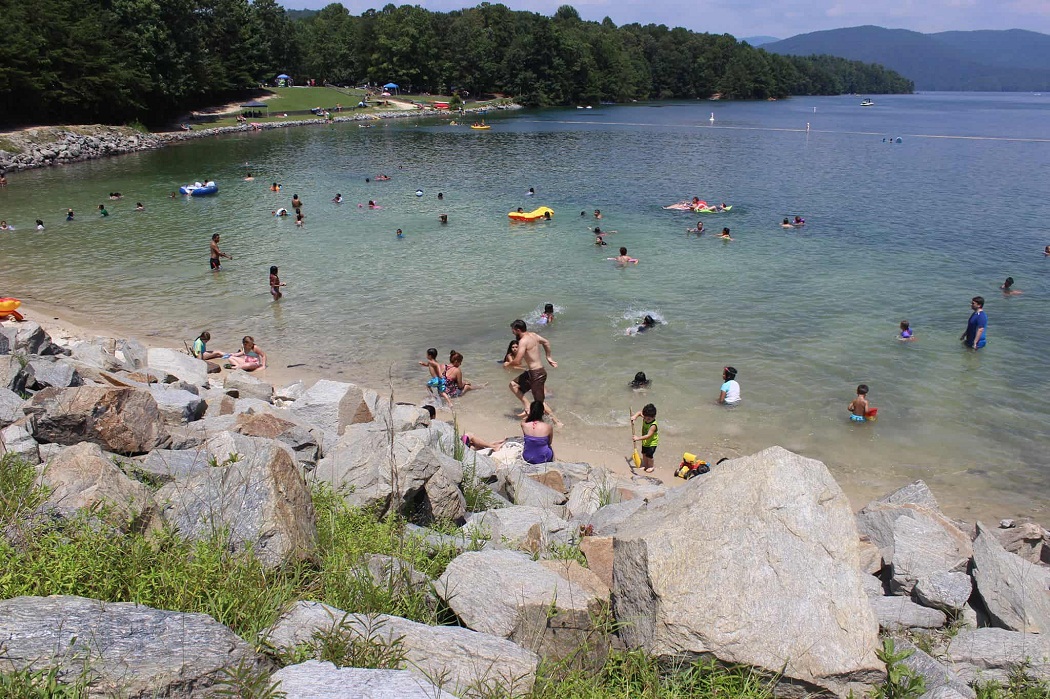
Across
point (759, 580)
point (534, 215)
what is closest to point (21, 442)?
point (759, 580)

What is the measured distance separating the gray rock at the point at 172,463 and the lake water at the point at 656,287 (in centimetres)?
777

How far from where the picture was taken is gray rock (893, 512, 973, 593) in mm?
7000

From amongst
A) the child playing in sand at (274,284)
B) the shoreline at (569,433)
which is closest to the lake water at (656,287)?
the shoreline at (569,433)

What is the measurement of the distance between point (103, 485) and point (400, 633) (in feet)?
9.71

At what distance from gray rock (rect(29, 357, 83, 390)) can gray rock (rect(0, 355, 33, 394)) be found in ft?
0.28

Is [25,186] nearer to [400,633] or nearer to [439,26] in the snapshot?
[400,633]

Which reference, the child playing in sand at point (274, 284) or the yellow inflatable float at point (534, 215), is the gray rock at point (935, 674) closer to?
the child playing in sand at point (274, 284)

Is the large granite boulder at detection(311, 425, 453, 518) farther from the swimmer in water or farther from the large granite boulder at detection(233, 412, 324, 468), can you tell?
the swimmer in water

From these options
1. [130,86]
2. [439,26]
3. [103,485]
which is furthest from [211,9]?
[103,485]

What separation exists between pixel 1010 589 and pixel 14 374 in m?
12.4

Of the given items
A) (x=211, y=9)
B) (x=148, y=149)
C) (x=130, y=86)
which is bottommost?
(x=148, y=149)

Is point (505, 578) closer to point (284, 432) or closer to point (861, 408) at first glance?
point (284, 432)

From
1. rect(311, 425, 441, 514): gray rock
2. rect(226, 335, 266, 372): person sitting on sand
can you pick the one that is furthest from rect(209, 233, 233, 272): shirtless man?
rect(311, 425, 441, 514): gray rock

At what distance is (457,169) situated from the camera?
50.2m
